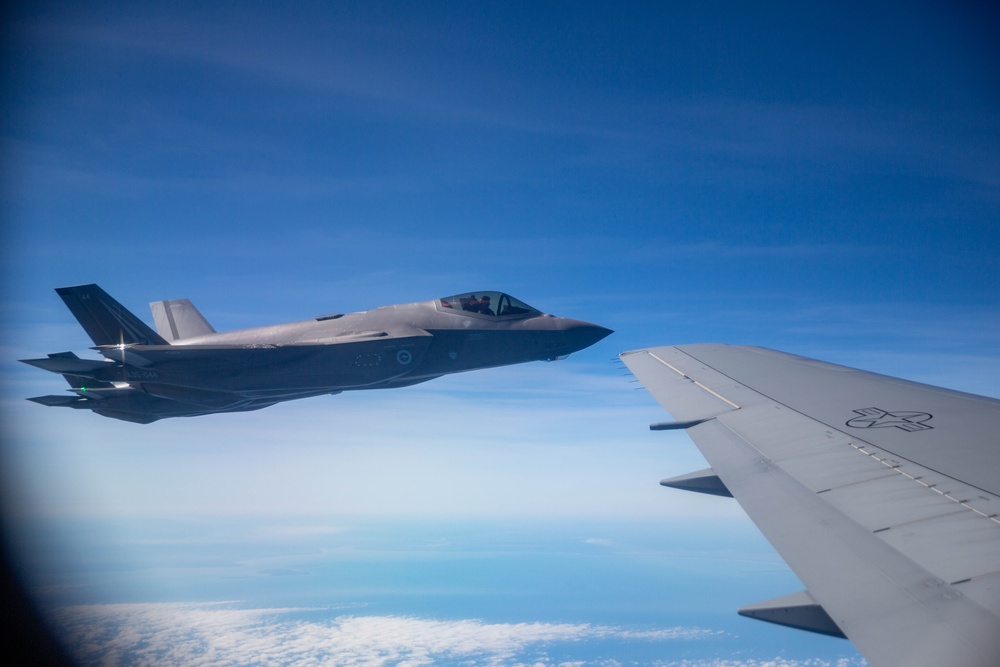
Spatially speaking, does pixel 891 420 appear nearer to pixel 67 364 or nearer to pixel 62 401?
pixel 67 364

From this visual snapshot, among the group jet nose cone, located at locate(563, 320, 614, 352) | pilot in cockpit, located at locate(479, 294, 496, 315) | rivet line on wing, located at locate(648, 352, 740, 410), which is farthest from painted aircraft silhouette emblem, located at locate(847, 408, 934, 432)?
pilot in cockpit, located at locate(479, 294, 496, 315)

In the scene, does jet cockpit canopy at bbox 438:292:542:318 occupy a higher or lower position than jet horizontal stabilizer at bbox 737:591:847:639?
higher

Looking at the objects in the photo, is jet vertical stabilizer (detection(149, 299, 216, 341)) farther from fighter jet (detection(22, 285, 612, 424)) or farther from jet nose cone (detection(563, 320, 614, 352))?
jet nose cone (detection(563, 320, 614, 352))

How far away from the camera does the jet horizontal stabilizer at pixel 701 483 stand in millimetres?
4836

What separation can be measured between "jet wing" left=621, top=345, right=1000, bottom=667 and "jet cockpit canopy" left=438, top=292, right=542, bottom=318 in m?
9.99

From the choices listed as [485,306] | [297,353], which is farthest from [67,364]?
[485,306]

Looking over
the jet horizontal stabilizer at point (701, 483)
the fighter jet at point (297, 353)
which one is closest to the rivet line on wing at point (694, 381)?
the jet horizontal stabilizer at point (701, 483)

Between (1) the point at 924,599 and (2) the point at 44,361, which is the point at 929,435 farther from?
(2) the point at 44,361

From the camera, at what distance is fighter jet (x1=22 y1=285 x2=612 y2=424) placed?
15734 millimetres

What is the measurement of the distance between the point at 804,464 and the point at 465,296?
1308cm

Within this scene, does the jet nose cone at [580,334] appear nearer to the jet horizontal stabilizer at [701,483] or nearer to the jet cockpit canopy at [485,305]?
the jet cockpit canopy at [485,305]

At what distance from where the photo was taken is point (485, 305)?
1697 cm

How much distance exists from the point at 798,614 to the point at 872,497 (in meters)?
1.16

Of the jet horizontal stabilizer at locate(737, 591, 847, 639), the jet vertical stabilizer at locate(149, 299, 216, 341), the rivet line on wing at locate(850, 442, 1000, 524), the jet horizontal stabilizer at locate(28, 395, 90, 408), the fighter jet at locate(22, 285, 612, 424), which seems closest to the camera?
the jet horizontal stabilizer at locate(737, 591, 847, 639)
